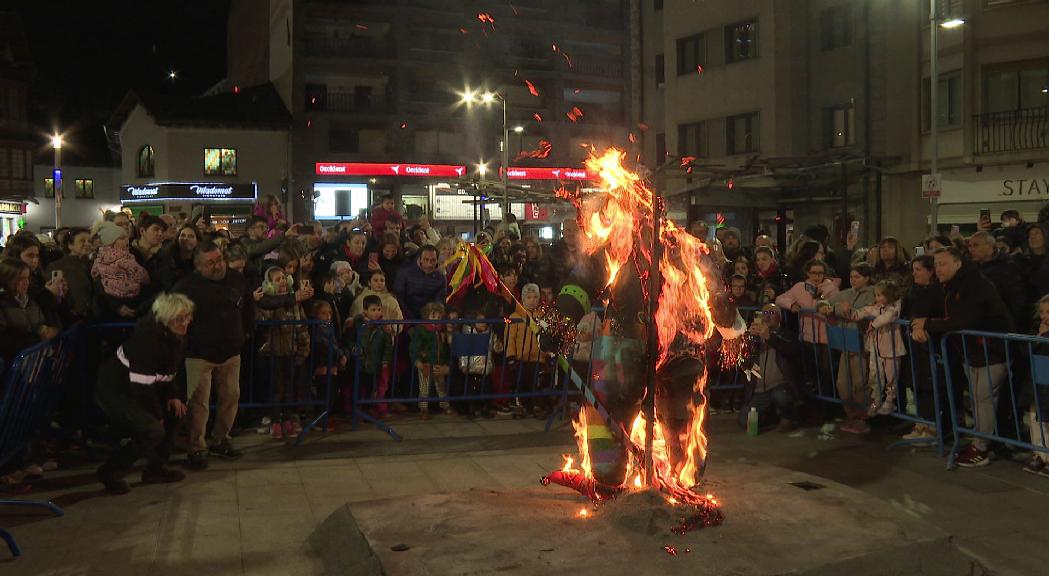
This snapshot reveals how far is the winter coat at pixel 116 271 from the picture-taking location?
8.68 meters

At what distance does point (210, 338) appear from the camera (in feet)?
25.8

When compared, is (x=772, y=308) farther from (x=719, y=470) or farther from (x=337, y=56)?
(x=337, y=56)

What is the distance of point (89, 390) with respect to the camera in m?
8.56

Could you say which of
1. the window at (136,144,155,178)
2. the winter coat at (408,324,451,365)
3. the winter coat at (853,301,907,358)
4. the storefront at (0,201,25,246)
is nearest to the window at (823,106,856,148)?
the winter coat at (853,301,907,358)

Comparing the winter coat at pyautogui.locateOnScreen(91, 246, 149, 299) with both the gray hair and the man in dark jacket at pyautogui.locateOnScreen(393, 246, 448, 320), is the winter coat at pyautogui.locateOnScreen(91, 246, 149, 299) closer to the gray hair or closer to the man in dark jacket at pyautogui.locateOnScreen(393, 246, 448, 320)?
the gray hair

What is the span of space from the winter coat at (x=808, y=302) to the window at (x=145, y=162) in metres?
40.6

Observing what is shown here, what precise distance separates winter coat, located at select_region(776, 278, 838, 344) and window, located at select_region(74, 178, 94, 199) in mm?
57557

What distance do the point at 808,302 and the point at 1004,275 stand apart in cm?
192

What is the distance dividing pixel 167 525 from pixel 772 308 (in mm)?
Answer: 6538

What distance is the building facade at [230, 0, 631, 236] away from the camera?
46.1 metres

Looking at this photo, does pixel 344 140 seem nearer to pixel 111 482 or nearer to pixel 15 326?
pixel 15 326

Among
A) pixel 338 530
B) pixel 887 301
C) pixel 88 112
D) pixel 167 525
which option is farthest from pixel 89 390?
pixel 88 112

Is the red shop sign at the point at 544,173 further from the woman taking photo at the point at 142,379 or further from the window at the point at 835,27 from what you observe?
the woman taking photo at the point at 142,379

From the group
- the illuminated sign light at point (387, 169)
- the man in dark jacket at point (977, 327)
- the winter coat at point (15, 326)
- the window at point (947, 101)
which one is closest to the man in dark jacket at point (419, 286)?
the winter coat at point (15, 326)
